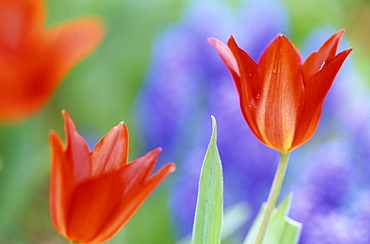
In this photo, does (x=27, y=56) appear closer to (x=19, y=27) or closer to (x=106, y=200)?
(x=19, y=27)

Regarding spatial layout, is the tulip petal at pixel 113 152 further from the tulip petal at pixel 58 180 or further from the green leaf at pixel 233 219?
the green leaf at pixel 233 219

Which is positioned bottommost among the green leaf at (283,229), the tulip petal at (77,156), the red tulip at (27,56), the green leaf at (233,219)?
the tulip petal at (77,156)

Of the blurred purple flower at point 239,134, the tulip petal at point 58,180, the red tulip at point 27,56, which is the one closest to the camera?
the tulip petal at point 58,180

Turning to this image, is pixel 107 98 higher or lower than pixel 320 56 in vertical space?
higher

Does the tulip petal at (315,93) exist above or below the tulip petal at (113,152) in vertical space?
above

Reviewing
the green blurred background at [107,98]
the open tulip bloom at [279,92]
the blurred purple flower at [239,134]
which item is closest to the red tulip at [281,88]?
the open tulip bloom at [279,92]

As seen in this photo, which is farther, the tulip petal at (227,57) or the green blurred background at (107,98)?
the green blurred background at (107,98)

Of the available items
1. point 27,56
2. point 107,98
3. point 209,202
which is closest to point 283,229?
point 209,202

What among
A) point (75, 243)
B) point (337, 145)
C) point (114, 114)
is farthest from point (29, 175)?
point (75, 243)

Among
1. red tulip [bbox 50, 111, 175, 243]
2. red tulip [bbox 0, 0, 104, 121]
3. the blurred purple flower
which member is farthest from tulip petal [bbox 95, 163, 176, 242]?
red tulip [bbox 0, 0, 104, 121]
